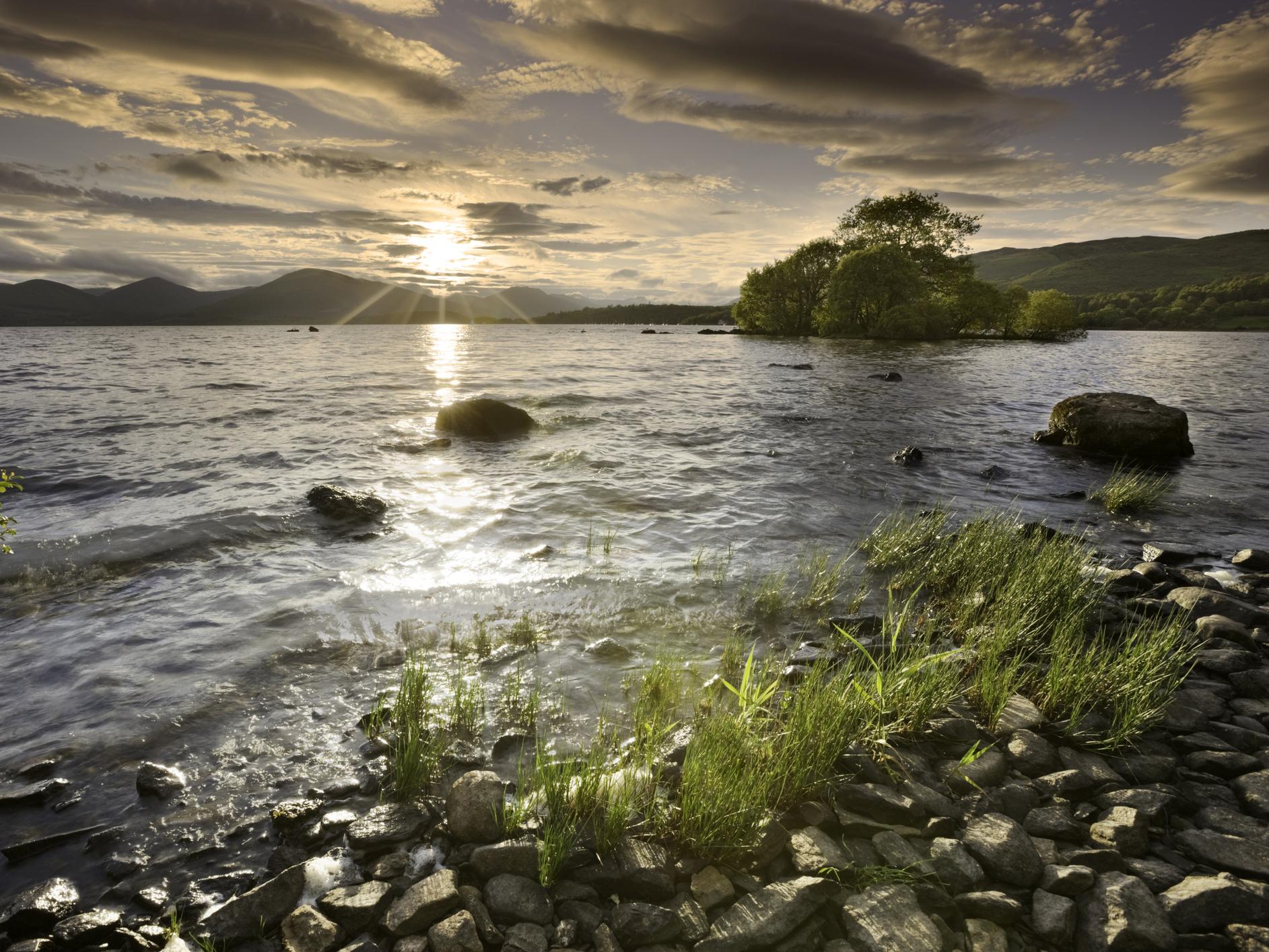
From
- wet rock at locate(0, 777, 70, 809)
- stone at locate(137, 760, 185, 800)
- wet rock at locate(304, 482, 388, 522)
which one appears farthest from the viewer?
wet rock at locate(304, 482, 388, 522)

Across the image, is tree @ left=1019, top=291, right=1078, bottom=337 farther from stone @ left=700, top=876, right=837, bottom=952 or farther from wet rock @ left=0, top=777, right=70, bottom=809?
wet rock @ left=0, top=777, right=70, bottom=809

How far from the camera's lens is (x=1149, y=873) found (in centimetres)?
408

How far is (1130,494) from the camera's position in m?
14.4

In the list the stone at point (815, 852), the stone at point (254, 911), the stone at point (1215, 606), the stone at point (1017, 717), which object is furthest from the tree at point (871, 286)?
the stone at point (254, 911)

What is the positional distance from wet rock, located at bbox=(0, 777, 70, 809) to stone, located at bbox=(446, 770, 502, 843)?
12.4 feet

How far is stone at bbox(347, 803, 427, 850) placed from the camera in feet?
15.2

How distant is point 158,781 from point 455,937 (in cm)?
370

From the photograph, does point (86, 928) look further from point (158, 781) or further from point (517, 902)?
point (517, 902)

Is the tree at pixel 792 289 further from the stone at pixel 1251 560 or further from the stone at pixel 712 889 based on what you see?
the stone at pixel 712 889

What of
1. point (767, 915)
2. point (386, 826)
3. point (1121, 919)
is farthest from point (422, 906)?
point (1121, 919)

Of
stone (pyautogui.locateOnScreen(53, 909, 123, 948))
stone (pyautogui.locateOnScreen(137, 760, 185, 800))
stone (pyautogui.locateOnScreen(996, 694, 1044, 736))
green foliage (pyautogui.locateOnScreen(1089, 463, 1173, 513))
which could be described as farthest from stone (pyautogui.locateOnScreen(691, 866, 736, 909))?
green foliage (pyautogui.locateOnScreen(1089, 463, 1173, 513))

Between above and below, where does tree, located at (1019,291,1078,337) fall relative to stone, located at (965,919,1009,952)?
above

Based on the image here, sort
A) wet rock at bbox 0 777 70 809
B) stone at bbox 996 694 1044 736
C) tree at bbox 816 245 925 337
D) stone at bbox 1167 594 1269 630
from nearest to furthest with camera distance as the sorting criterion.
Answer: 1. wet rock at bbox 0 777 70 809
2. stone at bbox 996 694 1044 736
3. stone at bbox 1167 594 1269 630
4. tree at bbox 816 245 925 337

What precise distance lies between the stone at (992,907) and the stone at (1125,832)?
3.50ft
